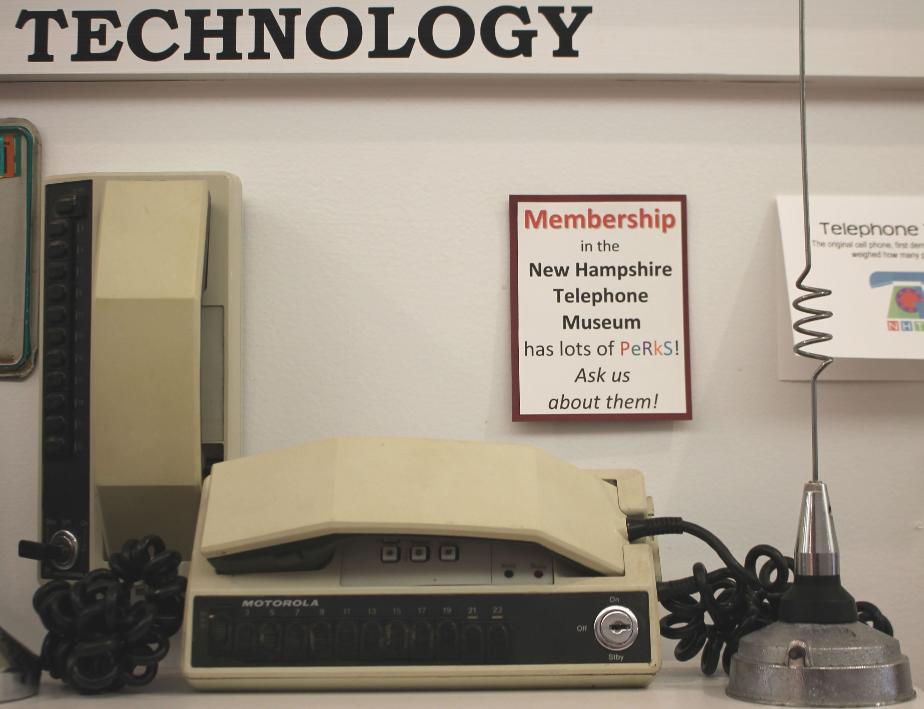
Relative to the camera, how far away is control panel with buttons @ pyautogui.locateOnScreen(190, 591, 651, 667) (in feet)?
2.31

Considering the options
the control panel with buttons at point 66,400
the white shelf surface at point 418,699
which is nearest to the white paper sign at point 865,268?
the white shelf surface at point 418,699

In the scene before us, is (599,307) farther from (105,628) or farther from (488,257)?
(105,628)

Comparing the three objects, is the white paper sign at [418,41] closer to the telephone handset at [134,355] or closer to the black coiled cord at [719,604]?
the telephone handset at [134,355]

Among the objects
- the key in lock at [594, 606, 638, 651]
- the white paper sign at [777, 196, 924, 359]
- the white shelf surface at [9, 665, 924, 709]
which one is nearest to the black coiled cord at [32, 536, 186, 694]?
the white shelf surface at [9, 665, 924, 709]

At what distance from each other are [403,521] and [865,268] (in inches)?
21.6

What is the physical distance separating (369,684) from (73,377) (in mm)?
390

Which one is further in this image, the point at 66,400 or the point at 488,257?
the point at 488,257

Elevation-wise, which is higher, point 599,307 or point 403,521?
point 599,307

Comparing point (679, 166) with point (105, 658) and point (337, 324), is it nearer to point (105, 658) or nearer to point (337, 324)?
point (337, 324)

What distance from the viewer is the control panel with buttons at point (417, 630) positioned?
71cm

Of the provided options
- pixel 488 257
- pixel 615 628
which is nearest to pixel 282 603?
pixel 615 628

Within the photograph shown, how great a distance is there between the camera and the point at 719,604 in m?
0.78

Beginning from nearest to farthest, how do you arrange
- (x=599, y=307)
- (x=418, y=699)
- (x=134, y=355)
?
(x=418, y=699) < (x=134, y=355) < (x=599, y=307)

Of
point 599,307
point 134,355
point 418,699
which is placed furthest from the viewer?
point 599,307
